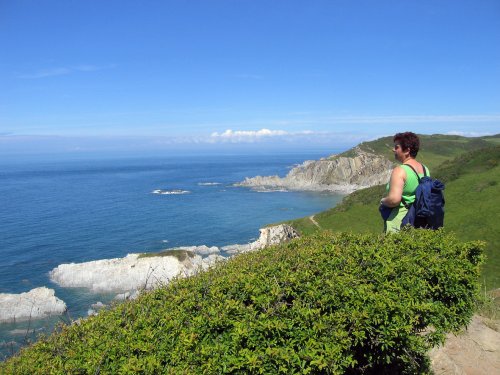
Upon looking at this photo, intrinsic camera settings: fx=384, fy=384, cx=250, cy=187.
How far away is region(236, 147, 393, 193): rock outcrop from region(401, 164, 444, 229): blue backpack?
139237 millimetres

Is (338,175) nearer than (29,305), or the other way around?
(29,305)

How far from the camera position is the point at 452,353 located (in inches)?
364

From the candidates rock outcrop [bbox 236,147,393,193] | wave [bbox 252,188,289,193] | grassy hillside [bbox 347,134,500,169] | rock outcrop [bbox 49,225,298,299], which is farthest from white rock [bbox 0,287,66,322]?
grassy hillside [bbox 347,134,500,169]

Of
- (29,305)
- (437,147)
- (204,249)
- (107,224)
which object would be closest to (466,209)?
(204,249)

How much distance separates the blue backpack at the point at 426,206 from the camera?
8.75 m

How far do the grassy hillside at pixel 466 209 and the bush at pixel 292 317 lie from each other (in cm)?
2147

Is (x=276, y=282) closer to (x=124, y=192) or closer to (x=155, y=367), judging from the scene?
(x=155, y=367)

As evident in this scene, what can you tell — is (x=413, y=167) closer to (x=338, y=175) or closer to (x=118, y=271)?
(x=118, y=271)

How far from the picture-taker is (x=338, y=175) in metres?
161

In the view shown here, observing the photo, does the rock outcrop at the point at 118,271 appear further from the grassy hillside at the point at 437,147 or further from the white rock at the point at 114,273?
the grassy hillside at the point at 437,147

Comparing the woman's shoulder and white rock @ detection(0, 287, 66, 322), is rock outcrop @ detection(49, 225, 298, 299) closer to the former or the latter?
white rock @ detection(0, 287, 66, 322)

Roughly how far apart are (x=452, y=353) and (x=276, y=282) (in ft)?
19.2

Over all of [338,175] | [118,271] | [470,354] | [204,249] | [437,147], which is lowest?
[204,249]

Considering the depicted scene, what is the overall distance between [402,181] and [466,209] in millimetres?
46925
